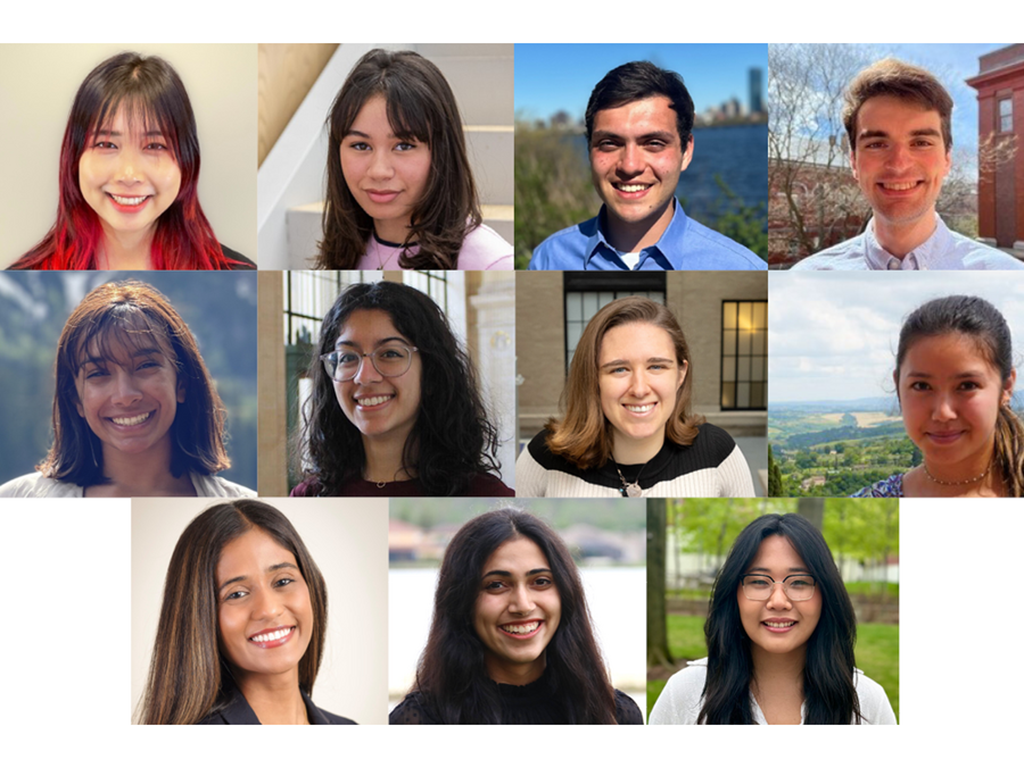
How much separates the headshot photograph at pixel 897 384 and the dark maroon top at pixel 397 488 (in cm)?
115

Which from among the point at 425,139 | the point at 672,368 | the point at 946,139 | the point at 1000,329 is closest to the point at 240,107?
the point at 425,139

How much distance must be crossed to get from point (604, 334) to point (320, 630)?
1.74 metres

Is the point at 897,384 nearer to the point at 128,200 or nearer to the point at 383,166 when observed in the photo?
the point at 383,166

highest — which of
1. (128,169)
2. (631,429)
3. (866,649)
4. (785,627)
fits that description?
(128,169)

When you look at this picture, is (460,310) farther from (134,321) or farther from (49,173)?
(49,173)

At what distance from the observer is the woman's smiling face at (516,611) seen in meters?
3.97

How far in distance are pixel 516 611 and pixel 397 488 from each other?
28.0 inches

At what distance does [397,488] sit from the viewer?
4.03 metres

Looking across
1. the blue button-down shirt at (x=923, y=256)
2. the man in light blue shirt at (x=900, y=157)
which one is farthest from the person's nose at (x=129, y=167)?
the man in light blue shirt at (x=900, y=157)

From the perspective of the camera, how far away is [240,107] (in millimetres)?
3930

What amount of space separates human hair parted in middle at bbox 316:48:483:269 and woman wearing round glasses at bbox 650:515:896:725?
5.78 feet

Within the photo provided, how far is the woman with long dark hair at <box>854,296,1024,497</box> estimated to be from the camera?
12.8 feet

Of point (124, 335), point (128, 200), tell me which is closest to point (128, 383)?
point (124, 335)

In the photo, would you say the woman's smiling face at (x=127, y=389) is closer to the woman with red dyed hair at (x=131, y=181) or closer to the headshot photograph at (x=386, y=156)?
the woman with red dyed hair at (x=131, y=181)
